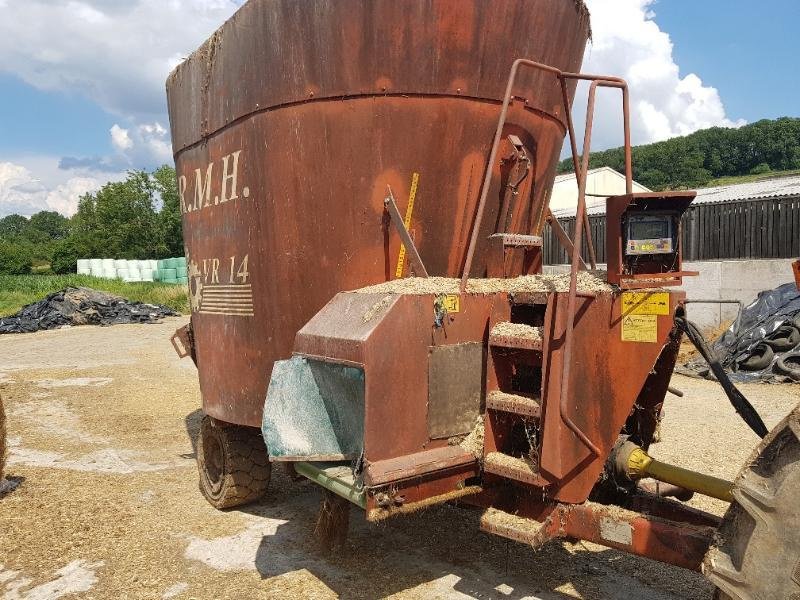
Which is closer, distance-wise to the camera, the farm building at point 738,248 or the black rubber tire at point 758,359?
the black rubber tire at point 758,359

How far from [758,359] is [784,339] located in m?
0.57

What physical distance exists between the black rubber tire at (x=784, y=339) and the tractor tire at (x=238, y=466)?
30.8 feet

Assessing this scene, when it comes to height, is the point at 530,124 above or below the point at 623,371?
above

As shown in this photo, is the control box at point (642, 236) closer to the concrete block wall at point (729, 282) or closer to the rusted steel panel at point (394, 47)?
the rusted steel panel at point (394, 47)

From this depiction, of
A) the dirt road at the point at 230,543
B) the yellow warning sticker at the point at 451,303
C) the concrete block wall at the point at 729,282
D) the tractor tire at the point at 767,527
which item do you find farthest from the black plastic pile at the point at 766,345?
the tractor tire at the point at 767,527

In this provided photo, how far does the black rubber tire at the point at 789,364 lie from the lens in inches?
419

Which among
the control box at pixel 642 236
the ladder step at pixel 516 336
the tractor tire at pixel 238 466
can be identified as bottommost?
the tractor tire at pixel 238 466

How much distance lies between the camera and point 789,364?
10.9m

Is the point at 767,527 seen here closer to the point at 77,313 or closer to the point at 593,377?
the point at 593,377

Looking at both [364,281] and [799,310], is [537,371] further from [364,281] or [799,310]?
[799,310]

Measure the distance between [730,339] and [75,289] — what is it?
71.9 feet

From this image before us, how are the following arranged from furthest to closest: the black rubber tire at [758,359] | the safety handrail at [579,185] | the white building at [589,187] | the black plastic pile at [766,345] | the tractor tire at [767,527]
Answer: the white building at [589,187], the black rubber tire at [758,359], the black plastic pile at [766,345], the safety handrail at [579,185], the tractor tire at [767,527]

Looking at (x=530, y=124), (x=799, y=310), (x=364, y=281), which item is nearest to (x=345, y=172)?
(x=364, y=281)

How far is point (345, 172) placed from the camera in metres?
4.05
